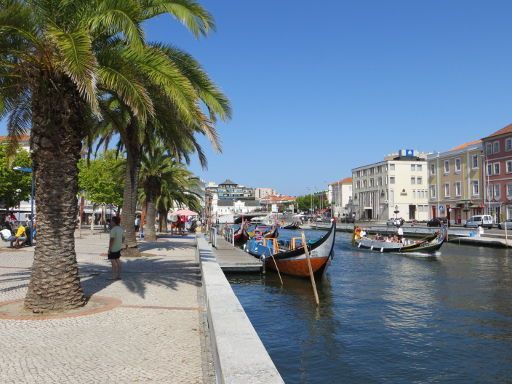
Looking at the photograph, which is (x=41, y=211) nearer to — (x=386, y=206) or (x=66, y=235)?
(x=66, y=235)

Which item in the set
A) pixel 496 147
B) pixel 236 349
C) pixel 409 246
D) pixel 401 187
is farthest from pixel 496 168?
pixel 236 349

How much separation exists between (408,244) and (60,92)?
29.9 metres

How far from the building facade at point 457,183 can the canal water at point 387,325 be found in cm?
4629

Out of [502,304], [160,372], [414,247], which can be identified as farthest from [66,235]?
[414,247]

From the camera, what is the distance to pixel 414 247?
3384cm

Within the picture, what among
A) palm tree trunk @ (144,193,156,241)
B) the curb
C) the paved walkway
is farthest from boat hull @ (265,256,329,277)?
the curb

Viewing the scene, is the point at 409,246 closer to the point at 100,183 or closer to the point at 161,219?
the point at 161,219

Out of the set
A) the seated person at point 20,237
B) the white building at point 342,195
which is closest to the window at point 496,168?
the seated person at point 20,237

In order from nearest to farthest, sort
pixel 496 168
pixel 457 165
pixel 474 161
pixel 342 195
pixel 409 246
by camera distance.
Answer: pixel 409 246 < pixel 496 168 < pixel 474 161 < pixel 457 165 < pixel 342 195

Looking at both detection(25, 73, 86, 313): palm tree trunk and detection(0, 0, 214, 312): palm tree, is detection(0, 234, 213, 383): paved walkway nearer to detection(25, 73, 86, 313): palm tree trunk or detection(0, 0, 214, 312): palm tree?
detection(25, 73, 86, 313): palm tree trunk

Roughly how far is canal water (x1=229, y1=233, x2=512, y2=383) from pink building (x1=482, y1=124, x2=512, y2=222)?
133 feet

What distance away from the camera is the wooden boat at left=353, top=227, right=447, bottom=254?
1308 inches

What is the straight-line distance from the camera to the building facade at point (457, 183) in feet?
Answer: 222

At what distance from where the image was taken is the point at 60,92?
912 centimetres
